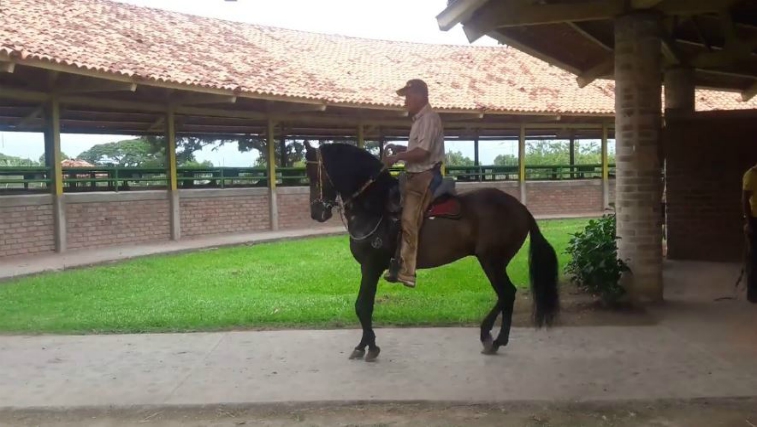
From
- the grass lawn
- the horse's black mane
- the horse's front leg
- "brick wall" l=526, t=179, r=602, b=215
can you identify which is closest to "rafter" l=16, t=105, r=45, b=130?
the grass lawn

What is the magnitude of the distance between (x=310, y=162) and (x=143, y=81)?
26.8 feet

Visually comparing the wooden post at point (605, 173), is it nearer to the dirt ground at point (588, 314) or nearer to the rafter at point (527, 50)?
the rafter at point (527, 50)

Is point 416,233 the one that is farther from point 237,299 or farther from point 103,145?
point 103,145

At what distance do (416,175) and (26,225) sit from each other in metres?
9.56

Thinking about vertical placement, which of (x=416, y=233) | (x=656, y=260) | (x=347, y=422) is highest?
(x=416, y=233)

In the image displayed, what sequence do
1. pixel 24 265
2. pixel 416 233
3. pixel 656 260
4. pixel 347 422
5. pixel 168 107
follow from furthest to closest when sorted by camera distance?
pixel 168 107
pixel 24 265
pixel 656 260
pixel 416 233
pixel 347 422

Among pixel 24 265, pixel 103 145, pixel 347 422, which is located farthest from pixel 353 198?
pixel 103 145

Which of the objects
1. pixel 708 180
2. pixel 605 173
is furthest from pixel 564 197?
pixel 708 180

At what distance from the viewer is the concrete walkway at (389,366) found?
4.77m

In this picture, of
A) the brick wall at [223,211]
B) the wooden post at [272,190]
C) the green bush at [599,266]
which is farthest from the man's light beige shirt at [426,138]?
the wooden post at [272,190]

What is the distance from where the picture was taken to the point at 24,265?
37.3 feet

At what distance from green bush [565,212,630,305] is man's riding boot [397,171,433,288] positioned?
275cm

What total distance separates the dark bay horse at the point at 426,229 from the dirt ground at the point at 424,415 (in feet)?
3.82

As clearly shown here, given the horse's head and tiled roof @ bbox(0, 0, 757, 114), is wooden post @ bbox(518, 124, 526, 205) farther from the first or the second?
the horse's head
